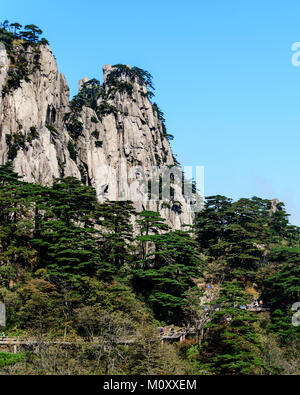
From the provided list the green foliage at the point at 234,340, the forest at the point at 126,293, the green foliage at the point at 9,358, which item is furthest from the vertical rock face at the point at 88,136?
the green foliage at the point at 9,358

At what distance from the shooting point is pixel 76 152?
62.9 meters

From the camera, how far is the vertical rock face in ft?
171

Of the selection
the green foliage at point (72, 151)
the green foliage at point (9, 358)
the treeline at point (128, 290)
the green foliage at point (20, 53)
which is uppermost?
the green foliage at point (20, 53)

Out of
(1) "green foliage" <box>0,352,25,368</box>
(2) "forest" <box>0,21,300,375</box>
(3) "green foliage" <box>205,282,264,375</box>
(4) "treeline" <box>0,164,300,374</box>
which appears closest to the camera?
(1) "green foliage" <box>0,352,25,368</box>

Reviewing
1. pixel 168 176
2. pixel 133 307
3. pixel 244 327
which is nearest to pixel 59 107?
pixel 168 176

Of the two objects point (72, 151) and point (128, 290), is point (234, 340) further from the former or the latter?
point (72, 151)

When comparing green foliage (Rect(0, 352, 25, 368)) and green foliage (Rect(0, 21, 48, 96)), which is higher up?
green foliage (Rect(0, 21, 48, 96))

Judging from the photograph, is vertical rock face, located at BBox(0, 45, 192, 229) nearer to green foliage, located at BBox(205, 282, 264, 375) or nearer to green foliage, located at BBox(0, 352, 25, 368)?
green foliage, located at BBox(205, 282, 264, 375)

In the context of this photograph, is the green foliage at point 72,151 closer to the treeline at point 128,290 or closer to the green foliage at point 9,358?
the treeline at point 128,290

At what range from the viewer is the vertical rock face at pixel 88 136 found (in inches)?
2048

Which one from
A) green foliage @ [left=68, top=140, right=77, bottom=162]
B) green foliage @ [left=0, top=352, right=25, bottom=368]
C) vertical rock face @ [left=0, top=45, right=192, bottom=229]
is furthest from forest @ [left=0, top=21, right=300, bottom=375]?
green foliage @ [left=68, top=140, right=77, bottom=162]

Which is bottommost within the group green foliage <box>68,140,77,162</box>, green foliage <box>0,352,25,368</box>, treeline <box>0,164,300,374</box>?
green foliage <box>0,352,25,368</box>


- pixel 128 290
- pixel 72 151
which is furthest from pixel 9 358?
pixel 72 151

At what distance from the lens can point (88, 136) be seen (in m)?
66.2
